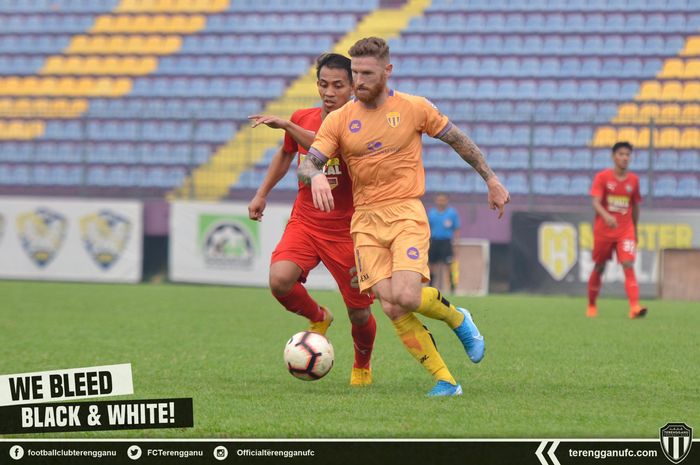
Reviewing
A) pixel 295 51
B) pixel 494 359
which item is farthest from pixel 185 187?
pixel 494 359

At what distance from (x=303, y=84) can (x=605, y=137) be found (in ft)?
24.1

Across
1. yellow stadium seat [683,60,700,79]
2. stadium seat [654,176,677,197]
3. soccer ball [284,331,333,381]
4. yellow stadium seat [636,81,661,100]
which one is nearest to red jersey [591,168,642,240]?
stadium seat [654,176,677,197]

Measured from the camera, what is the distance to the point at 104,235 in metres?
21.8

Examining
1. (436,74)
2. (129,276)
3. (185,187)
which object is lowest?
(129,276)

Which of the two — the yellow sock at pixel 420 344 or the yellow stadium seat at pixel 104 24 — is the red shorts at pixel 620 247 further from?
the yellow stadium seat at pixel 104 24

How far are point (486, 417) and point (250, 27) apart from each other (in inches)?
916

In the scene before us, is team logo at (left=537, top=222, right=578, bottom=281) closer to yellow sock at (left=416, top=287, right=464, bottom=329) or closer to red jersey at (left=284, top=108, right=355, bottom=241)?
red jersey at (left=284, top=108, right=355, bottom=241)

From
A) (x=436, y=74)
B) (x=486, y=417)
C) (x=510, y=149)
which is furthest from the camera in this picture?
(x=436, y=74)

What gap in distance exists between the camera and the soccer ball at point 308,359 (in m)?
7.29

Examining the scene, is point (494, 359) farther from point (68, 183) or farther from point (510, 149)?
point (68, 183)

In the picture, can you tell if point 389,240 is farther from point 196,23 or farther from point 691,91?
point 196,23

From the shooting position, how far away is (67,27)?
29578 millimetres

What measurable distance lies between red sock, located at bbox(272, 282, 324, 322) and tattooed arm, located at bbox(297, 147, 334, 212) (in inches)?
52.0
